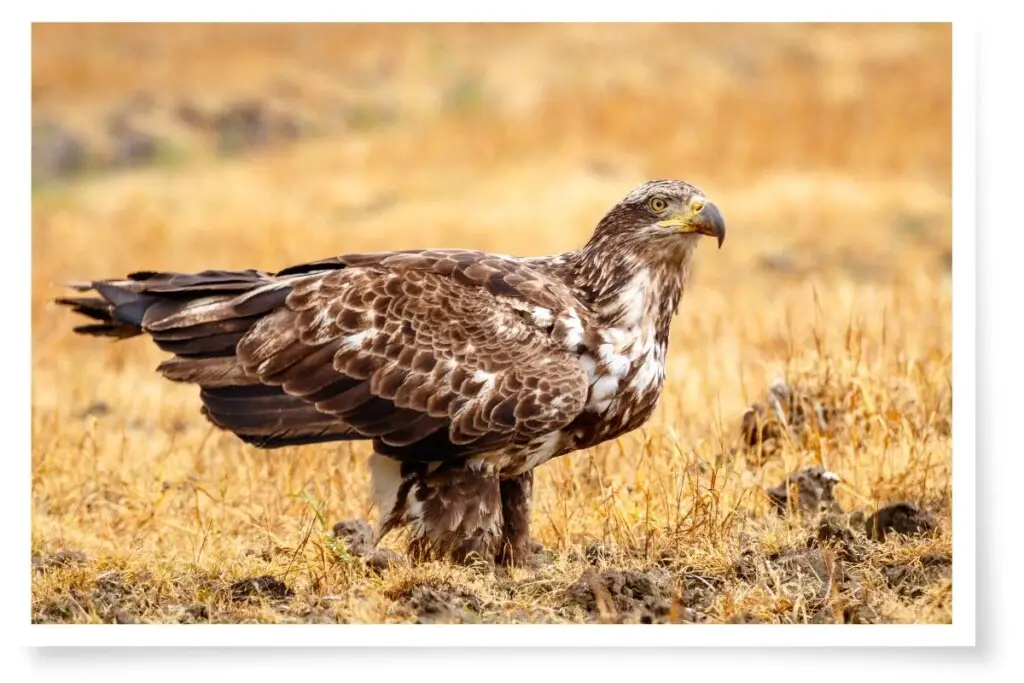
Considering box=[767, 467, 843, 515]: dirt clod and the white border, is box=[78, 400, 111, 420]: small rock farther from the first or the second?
box=[767, 467, 843, 515]: dirt clod

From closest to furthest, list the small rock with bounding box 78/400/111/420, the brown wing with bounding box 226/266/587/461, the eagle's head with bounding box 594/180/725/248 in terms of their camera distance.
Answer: the brown wing with bounding box 226/266/587/461 < the eagle's head with bounding box 594/180/725/248 < the small rock with bounding box 78/400/111/420

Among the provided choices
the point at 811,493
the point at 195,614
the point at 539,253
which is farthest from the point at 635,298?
the point at 539,253

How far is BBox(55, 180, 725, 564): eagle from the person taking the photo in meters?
5.99

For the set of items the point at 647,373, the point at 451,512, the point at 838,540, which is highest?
the point at 647,373

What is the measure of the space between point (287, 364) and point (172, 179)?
9353mm

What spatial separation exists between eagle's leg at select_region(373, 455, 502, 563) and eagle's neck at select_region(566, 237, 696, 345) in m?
0.88

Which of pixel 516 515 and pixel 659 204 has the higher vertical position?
pixel 659 204

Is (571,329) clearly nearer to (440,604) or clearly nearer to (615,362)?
(615,362)

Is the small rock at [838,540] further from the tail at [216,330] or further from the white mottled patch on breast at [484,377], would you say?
the tail at [216,330]

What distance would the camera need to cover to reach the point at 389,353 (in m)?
6.12

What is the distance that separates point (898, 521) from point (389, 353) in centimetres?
257

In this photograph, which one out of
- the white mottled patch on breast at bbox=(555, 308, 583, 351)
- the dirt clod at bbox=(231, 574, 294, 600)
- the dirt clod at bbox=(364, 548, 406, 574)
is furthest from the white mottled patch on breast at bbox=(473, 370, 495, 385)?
the dirt clod at bbox=(231, 574, 294, 600)
